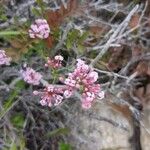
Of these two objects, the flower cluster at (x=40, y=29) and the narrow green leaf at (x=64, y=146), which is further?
the narrow green leaf at (x=64, y=146)

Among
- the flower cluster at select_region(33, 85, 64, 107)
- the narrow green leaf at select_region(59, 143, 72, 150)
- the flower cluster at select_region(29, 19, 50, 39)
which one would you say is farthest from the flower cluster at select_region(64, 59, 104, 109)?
the narrow green leaf at select_region(59, 143, 72, 150)

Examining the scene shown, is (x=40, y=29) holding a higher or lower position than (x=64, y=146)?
higher

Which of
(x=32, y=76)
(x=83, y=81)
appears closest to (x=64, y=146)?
(x=32, y=76)

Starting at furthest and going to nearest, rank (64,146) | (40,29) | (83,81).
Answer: (64,146), (40,29), (83,81)

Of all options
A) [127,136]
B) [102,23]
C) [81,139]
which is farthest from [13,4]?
[127,136]

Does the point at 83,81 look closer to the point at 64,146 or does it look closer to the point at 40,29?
the point at 40,29

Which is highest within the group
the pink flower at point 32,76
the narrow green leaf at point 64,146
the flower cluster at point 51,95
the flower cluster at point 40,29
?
the flower cluster at point 40,29

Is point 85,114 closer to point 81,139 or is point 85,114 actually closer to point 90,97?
point 81,139

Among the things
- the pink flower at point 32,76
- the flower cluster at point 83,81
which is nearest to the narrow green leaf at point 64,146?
the pink flower at point 32,76

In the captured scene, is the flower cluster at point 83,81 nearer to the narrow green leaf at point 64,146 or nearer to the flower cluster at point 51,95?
the flower cluster at point 51,95
